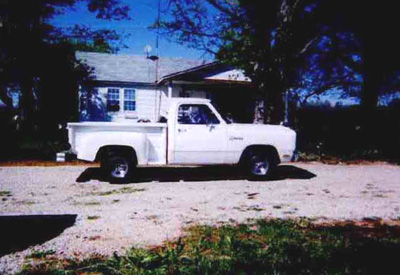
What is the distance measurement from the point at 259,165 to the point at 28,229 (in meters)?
6.08

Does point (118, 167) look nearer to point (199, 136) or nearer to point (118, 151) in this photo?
point (118, 151)

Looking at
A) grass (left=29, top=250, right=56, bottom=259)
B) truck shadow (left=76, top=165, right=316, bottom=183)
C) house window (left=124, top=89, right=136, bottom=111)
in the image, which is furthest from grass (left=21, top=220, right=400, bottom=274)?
house window (left=124, top=89, right=136, bottom=111)

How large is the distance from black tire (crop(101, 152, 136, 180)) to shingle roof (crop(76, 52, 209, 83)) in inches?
605

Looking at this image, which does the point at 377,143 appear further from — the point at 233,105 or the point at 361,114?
the point at 233,105

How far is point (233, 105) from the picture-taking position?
25.0m

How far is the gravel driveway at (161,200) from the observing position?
5.46 metres

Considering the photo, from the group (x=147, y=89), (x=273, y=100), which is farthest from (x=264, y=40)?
(x=147, y=89)

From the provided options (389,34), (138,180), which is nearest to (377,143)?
(389,34)

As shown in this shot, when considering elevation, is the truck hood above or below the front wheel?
above

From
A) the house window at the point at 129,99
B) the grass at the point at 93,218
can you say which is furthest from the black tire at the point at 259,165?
the house window at the point at 129,99

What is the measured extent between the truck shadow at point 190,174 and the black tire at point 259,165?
1.13 ft

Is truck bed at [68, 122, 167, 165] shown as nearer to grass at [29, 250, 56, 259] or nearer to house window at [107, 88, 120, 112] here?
grass at [29, 250, 56, 259]

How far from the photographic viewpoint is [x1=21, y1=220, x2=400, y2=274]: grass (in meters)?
4.21

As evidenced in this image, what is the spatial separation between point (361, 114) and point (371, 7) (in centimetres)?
591
